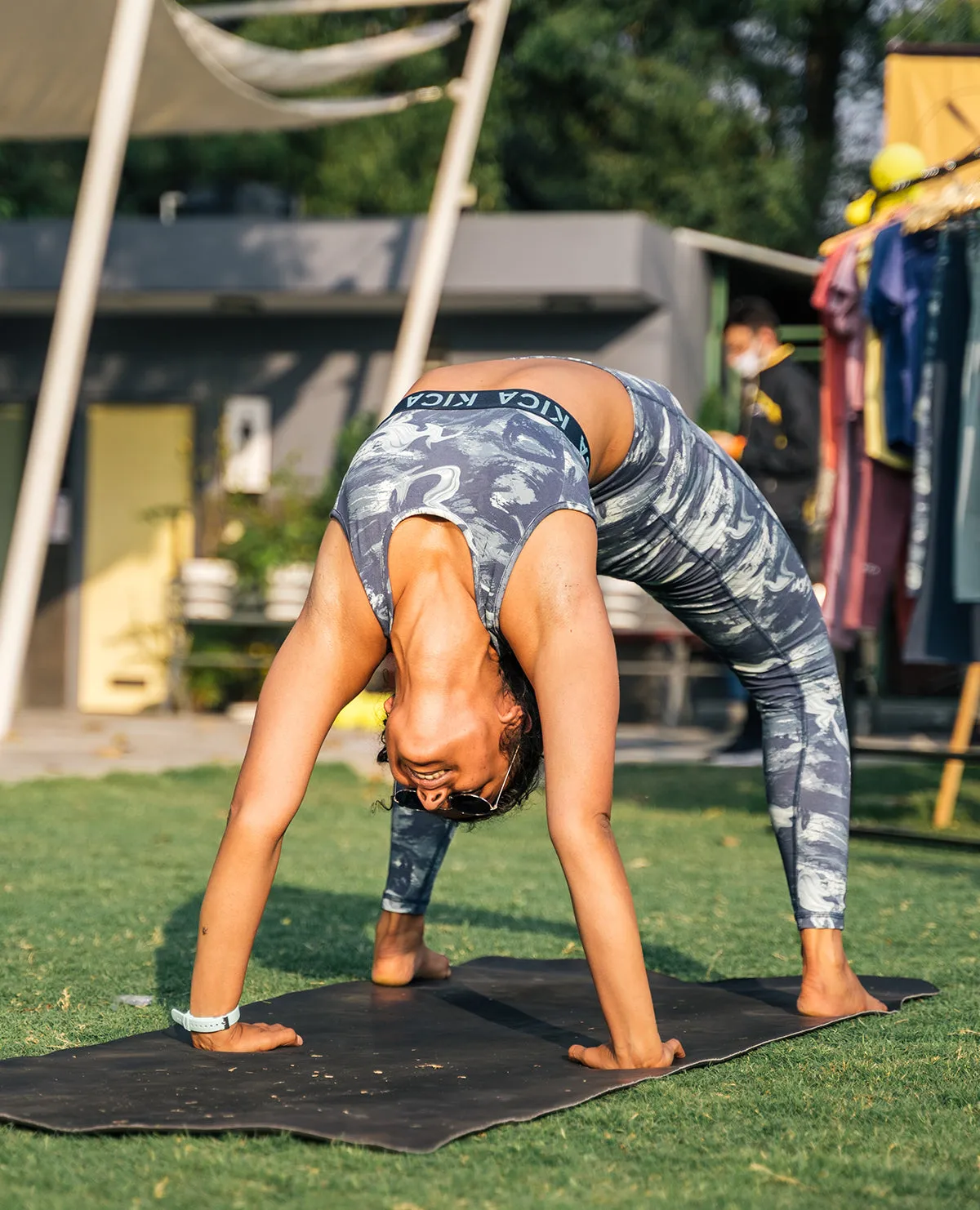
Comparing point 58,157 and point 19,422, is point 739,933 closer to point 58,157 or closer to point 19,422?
point 19,422

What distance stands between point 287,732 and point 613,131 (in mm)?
16904

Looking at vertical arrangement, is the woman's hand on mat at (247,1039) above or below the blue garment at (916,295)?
below

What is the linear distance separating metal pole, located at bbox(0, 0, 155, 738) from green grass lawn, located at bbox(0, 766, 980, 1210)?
106 cm

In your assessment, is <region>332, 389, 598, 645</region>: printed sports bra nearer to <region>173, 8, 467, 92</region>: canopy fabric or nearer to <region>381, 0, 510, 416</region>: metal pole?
<region>173, 8, 467, 92</region>: canopy fabric

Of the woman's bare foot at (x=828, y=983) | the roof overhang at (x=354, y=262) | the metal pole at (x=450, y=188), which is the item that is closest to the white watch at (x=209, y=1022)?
the woman's bare foot at (x=828, y=983)

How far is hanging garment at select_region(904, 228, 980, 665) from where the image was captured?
5645mm

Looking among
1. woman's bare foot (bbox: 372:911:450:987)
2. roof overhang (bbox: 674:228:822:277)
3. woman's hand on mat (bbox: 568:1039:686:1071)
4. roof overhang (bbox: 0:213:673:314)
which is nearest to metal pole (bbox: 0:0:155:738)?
roof overhang (bbox: 0:213:673:314)

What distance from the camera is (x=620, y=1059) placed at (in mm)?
2877

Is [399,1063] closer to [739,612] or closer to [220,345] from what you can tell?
[739,612]

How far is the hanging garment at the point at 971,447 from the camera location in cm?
551

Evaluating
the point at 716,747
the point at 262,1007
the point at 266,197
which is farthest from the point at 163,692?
the point at 262,1007

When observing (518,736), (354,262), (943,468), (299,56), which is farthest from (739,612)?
(354,262)

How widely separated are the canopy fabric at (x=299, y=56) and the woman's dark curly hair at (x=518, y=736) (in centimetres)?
725

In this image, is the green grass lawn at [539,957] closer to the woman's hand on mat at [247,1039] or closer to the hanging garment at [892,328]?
the woman's hand on mat at [247,1039]
